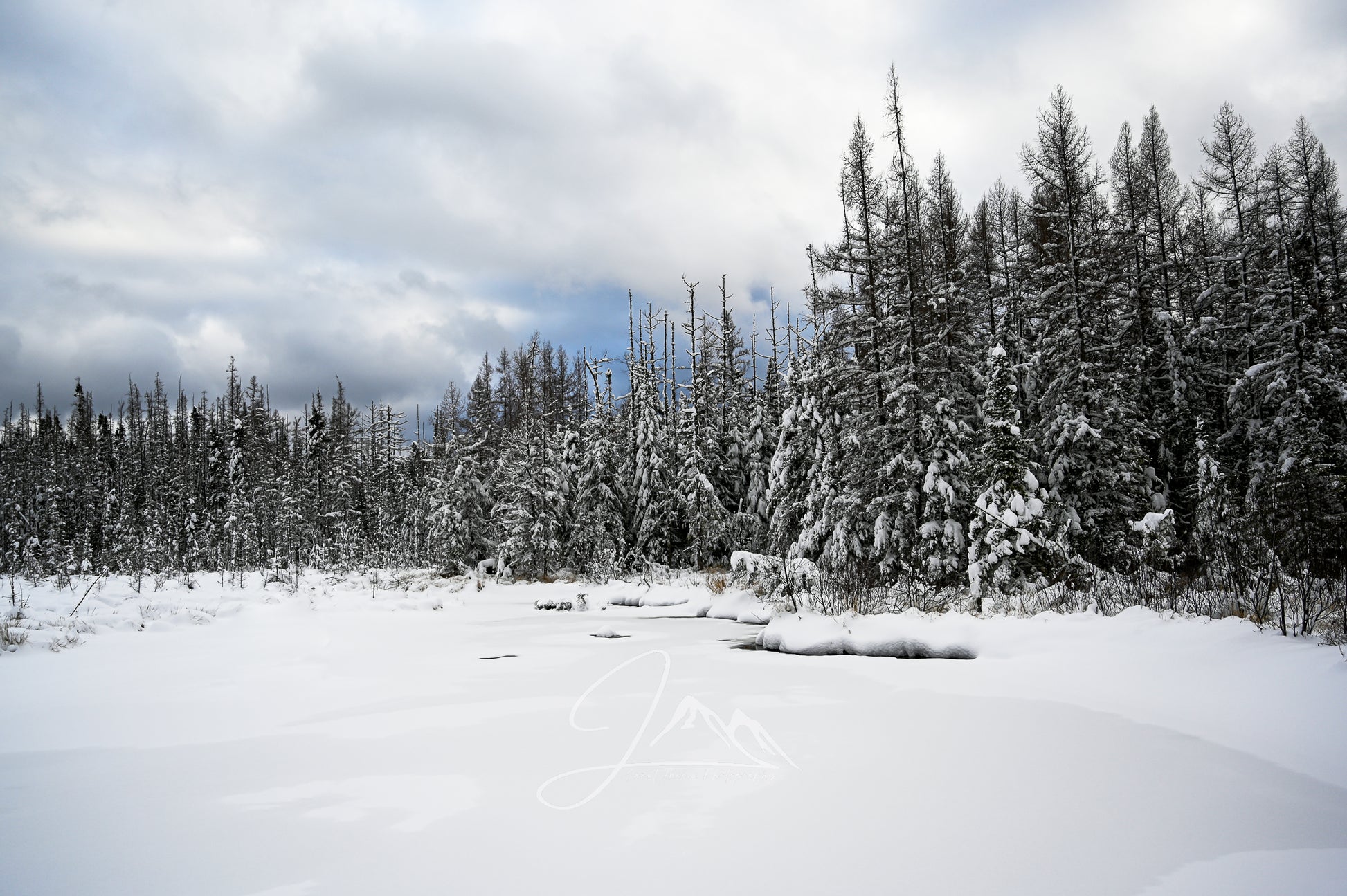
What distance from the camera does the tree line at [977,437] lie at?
13.6 metres

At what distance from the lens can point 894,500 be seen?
56.4 ft

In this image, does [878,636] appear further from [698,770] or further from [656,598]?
[656,598]

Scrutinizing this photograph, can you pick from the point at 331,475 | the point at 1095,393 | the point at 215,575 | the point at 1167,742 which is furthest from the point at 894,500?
the point at 331,475

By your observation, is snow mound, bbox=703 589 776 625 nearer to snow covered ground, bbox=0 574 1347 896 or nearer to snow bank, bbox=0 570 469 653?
snow covered ground, bbox=0 574 1347 896

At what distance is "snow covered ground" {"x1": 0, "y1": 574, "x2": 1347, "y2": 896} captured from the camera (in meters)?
3.46

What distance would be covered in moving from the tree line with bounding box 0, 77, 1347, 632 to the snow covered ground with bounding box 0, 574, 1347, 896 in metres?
2.57

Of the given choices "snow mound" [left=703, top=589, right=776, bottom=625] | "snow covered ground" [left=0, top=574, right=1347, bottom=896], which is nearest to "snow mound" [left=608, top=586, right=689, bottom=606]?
"snow mound" [left=703, top=589, right=776, bottom=625]

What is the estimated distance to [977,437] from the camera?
1972 centimetres

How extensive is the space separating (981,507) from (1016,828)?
10.6m

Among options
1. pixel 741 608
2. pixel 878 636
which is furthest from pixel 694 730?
pixel 741 608

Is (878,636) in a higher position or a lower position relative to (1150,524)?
lower

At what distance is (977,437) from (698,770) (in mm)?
17339

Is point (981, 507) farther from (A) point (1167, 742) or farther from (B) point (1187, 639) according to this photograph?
(A) point (1167, 742)

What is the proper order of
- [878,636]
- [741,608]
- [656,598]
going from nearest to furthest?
[878,636], [741,608], [656,598]
